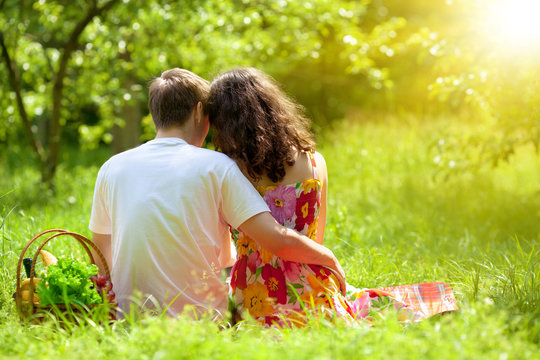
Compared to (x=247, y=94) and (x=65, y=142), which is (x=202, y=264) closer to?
(x=247, y=94)

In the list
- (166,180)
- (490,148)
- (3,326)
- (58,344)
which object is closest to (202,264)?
(166,180)

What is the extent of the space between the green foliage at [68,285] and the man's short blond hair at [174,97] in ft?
2.25

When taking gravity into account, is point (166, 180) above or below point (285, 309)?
above

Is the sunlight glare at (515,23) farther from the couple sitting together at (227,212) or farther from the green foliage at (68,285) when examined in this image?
the green foliage at (68,285)

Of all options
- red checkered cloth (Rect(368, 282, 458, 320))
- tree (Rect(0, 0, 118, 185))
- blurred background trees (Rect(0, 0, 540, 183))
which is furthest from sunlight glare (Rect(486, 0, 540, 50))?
tree (Rect(0, 0, 118, 185))

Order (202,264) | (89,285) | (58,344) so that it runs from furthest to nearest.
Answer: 1. (202,264)
2. (89,285)
3. (58,344)

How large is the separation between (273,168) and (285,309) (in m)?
0.61

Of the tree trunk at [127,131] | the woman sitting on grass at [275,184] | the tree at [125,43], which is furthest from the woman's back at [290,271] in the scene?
the tree trunk at [127,131]

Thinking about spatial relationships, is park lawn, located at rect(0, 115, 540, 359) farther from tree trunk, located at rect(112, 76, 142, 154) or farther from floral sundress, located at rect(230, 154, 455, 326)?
tree trunk, located at rect(112, 76, 142, 154)

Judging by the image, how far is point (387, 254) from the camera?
11.6 ft

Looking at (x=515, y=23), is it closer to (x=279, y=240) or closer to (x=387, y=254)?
(x=387, y=254)

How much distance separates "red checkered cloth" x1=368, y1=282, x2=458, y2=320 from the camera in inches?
98.1

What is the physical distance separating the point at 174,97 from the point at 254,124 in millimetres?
361

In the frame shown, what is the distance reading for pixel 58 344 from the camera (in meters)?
2.01
